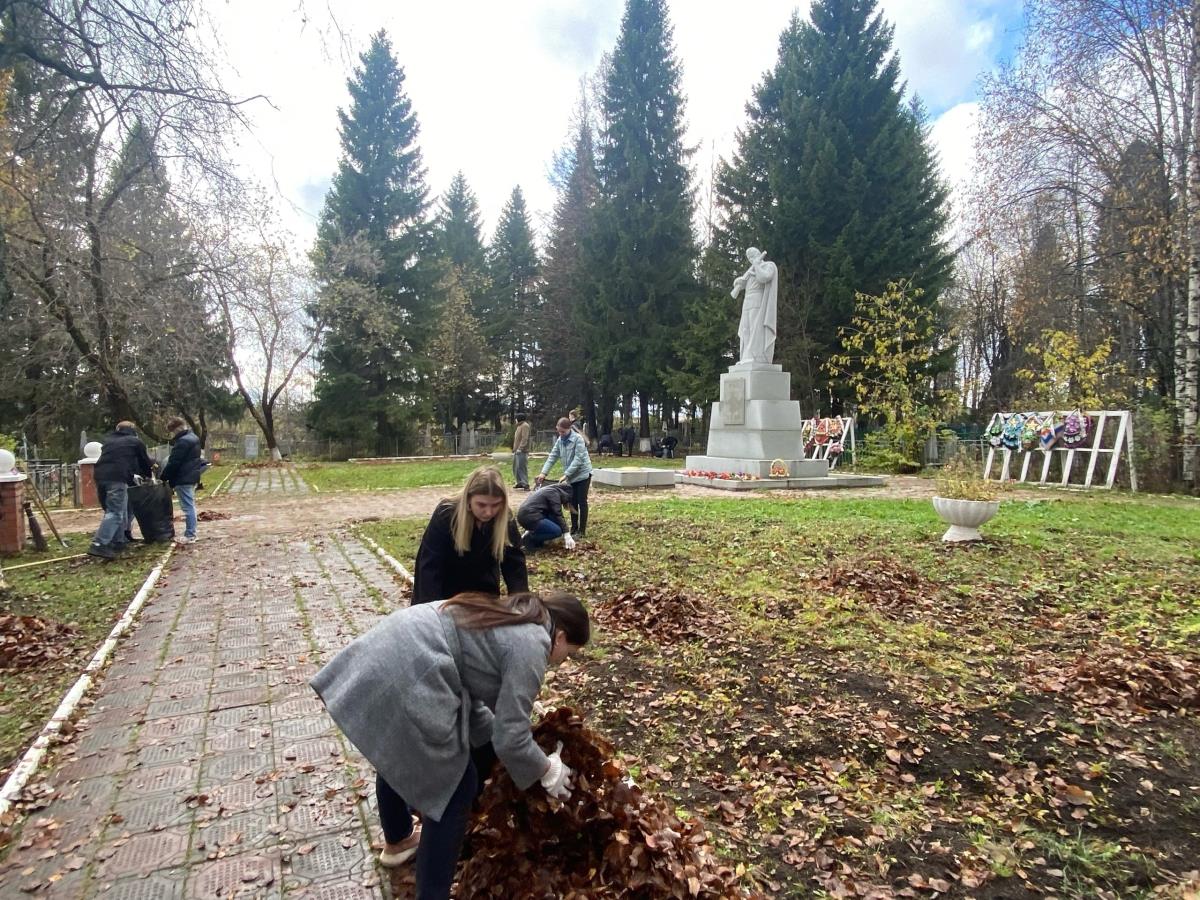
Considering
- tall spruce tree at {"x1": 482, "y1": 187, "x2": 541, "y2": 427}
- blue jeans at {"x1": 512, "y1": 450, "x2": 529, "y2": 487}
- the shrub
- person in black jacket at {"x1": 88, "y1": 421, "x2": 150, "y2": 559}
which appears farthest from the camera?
tall spruce tree at {"x1": 482, "y1": 187, "x2": 541, "y2": 427}

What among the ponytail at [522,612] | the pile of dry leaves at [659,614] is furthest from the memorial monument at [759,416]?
the ponytail at [522,612]

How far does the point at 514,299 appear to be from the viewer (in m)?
42.5

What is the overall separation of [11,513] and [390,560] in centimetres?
507

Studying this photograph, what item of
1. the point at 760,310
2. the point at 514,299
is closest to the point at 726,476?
the point at 760,310

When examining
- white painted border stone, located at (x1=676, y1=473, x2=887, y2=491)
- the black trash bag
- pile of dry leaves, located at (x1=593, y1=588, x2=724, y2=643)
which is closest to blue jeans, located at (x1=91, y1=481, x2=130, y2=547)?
the black trash bag

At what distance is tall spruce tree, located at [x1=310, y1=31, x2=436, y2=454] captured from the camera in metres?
30.6

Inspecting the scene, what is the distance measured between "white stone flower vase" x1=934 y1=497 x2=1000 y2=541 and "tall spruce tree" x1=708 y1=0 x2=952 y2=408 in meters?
16.7

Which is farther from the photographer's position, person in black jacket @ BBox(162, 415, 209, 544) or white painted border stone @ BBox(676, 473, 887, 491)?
white painted border stone @ BBox(676, 473, 887, 491)

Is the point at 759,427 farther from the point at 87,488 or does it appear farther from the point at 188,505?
the point at 87,488

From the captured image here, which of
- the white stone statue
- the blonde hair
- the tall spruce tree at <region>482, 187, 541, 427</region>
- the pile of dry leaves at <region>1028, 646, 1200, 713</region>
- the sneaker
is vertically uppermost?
the tall spruce tree at <region>482, 187, 541, 427</region>

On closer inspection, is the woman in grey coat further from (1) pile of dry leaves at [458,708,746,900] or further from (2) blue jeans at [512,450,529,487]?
(2) blue jeans at [512,450,529,487]

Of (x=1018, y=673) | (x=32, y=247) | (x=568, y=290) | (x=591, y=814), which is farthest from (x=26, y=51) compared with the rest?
(x=568, y=290)

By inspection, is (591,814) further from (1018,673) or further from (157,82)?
(157,82)

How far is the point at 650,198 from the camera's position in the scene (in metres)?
31.6
